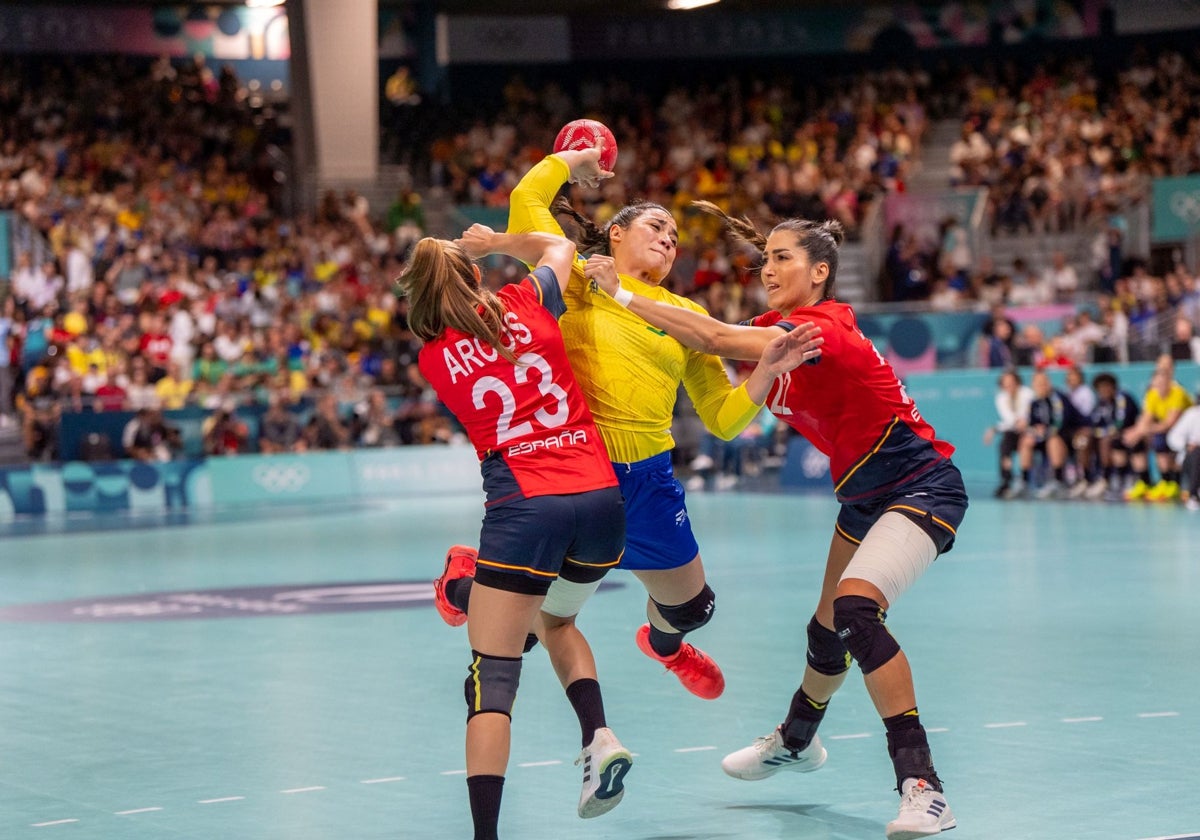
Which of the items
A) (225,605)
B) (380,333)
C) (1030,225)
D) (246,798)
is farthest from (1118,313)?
(246,798)

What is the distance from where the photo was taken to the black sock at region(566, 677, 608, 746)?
548 centimetres

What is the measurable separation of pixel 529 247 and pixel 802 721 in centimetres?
199

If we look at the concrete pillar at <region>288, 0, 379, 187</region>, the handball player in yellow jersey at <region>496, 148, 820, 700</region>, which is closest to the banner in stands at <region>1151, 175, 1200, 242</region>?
the concrete pillar at <region>288, 0, 379, 187</region>

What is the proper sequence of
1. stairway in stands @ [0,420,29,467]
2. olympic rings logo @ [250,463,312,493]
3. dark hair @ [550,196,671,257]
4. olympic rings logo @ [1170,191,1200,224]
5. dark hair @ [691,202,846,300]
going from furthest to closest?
olympic rings logo @ [1170,191,1200,224]
olympic rings logo @ [250,463,312,493]
stairway in stands @ [0,420,29,467]
dark hair @ [550,196,671,257]
dark hair @ [691,202,846,300]

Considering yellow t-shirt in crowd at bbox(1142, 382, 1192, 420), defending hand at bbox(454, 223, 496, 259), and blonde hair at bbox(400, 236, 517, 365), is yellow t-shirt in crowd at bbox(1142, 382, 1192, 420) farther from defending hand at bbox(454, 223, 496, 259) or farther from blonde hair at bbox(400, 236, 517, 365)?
blonde hair at bbox(400, 236, 517, 365)

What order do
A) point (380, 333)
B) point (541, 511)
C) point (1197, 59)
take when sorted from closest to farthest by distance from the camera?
1. point (541, 511)
2. point (380, 333)
3. point (1197, 59)

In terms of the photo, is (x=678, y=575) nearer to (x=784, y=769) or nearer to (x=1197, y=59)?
(x=784, y=769)

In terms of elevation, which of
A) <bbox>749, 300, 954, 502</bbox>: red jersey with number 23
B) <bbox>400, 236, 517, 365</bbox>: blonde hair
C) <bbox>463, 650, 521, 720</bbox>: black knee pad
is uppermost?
<bbox>400, 236, 517, 365</bbox>: blonde hair

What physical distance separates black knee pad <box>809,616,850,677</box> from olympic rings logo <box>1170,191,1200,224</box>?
20.7m

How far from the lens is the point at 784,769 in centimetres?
607

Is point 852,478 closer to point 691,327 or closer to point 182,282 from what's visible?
point 691,327

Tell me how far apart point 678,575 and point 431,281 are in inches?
66.3

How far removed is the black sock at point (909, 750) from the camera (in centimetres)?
508

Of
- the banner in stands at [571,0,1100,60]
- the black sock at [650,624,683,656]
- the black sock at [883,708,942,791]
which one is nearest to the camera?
the black sock at [883,708,942,791]
